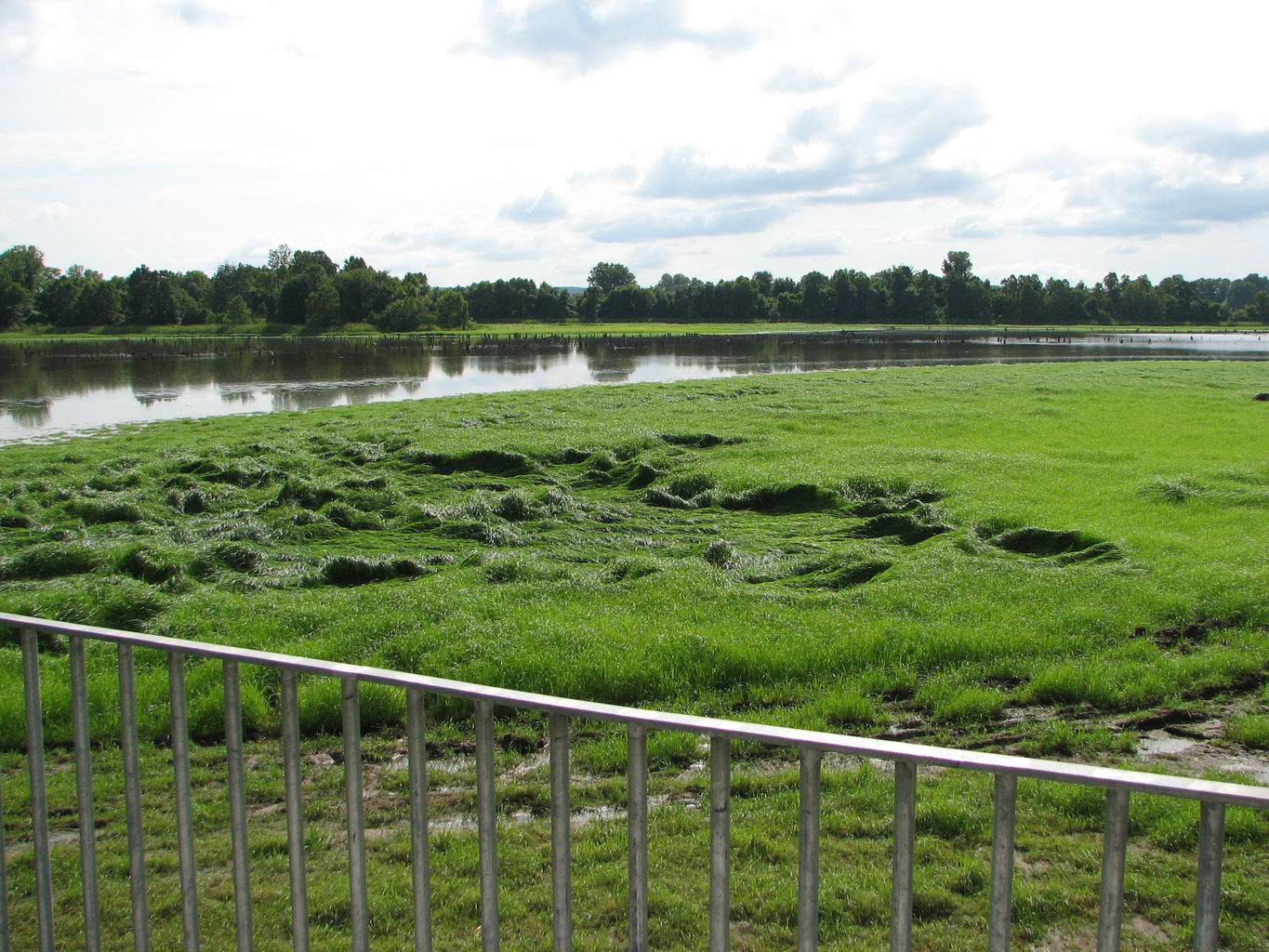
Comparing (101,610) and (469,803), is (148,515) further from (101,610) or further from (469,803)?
(469,803)

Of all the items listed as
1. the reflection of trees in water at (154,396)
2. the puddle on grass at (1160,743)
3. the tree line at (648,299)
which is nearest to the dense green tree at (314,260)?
the tree line at (648,299)

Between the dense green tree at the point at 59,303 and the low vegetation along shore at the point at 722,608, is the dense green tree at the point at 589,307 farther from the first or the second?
the low vegetation along shore at the point at 722,608

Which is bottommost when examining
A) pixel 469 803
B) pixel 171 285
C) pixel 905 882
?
pixel 469 803

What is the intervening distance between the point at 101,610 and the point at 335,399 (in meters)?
28.6

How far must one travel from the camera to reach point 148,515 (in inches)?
560

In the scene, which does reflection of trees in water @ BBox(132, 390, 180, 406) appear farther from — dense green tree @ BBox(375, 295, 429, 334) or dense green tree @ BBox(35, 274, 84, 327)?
dense green tree @ BBox(35, 274, 84, 327)

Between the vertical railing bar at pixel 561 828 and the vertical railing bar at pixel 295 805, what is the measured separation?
2.75 feet

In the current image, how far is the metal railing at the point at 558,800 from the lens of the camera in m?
2.13

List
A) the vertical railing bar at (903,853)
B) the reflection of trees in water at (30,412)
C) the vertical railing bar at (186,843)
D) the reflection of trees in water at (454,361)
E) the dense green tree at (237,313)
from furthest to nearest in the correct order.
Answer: the dense green tree at (237,313) → the reflection of trees in water at (454,361) → the reflection of trees in water at (30,412) → the vertical railing bar at (186,843) → the vertical railing bar at (903,853)

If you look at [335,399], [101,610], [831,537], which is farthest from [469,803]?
[335,399]

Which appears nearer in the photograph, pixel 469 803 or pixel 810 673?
pixel 469 803

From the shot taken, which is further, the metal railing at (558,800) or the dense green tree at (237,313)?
the dense green tree at (237,313)

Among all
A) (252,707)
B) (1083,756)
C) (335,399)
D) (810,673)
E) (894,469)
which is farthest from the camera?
(335,399)

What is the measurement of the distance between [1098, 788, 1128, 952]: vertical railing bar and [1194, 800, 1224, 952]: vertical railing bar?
0.15 metres
